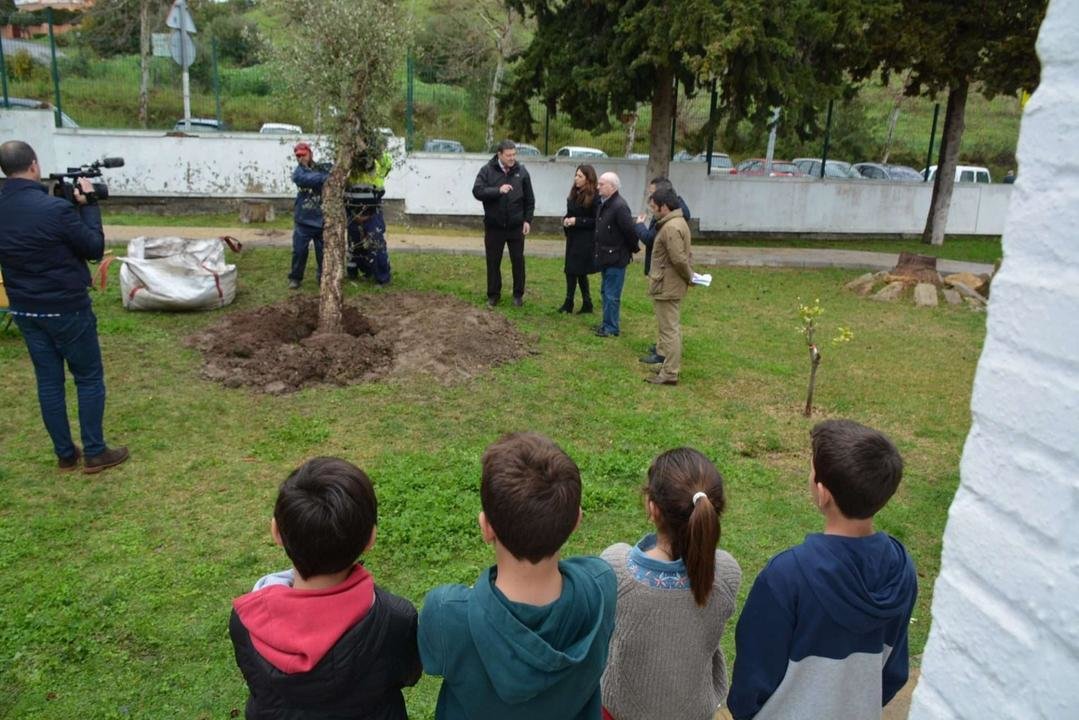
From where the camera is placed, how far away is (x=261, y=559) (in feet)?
14.1

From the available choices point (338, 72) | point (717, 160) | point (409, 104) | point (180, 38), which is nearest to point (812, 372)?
point (338, 72)

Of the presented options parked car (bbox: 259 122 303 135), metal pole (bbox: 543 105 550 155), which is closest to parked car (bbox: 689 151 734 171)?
metal pole (bbox: 543 105 550 155)

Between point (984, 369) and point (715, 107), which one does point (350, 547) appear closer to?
point (984, 369)

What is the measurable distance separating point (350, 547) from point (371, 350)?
5.39 metres

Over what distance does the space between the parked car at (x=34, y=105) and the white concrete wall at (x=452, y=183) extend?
453mm

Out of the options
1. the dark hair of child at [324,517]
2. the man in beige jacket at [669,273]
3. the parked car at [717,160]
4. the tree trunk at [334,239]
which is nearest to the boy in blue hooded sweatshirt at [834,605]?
the dark hair of child at [324,517]

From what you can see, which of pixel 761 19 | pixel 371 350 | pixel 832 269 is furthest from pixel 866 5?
pixel 371 350

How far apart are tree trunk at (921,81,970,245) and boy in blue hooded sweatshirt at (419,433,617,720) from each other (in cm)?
1557

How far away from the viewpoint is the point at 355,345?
741cm

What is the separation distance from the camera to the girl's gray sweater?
2320 mm

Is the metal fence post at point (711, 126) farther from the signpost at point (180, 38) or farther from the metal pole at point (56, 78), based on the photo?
the metal pole at point (56, 78)

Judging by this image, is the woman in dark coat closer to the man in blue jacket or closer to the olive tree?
the olive tree

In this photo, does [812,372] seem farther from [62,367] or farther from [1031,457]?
[62,367]

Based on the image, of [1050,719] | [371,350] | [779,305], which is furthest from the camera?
[779,305]
